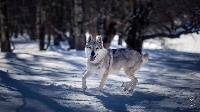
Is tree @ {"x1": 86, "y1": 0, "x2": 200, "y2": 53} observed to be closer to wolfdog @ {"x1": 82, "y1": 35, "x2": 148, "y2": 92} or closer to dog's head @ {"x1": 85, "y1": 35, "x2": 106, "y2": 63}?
wolfdog @ {"x1": 82, "y1": 35, "x2": 148, "y2": 92}

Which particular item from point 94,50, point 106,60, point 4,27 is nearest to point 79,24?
point 4,27

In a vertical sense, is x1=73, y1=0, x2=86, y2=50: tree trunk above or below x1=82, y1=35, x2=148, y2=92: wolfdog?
above

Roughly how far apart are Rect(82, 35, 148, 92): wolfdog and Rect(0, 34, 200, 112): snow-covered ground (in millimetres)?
400

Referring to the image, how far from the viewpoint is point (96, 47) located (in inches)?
295

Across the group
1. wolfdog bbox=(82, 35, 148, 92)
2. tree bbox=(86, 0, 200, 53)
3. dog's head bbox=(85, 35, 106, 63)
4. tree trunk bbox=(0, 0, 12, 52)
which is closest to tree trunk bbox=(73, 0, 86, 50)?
tree bbox=(86, 0, 200, 53)

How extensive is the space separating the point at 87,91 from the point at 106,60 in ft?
3.19

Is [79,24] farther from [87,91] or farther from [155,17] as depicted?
[87,91]

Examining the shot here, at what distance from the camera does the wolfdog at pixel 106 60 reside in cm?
755

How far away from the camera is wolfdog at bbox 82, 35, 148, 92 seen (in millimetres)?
7547

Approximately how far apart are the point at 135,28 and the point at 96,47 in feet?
29.0

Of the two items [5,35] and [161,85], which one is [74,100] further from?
[5,35]

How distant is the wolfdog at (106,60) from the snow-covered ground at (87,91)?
1.31ft

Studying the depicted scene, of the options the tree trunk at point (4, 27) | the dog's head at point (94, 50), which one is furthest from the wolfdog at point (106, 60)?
the tree trunk at point (4, 27)

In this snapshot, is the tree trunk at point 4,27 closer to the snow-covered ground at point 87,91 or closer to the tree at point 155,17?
the snow-covered ground at point 87,91
